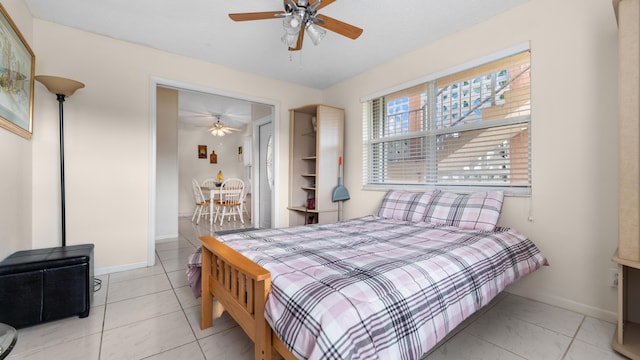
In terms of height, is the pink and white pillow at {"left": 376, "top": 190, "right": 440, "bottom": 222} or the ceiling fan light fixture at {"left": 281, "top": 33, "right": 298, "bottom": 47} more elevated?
the ceiling fan light fixture at {"left": 281, "top": 33, "right": 298, "bottom": 47}

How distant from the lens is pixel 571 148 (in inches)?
76.7

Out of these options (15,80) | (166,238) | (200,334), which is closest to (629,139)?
(200,334)

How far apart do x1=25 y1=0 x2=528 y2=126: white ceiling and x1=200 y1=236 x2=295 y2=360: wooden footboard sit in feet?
6.51

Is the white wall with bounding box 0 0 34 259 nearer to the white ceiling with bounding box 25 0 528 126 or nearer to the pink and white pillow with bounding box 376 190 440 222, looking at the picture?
the white ceiling with bounding box 25 0 528 126

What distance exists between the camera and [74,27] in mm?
2551

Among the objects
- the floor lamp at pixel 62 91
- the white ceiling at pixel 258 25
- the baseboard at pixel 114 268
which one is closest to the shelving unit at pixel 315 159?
the white ceiling at pixel 258 25

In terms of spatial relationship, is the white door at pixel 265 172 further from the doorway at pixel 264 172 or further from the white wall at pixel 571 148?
the white wall at pixel 571 148

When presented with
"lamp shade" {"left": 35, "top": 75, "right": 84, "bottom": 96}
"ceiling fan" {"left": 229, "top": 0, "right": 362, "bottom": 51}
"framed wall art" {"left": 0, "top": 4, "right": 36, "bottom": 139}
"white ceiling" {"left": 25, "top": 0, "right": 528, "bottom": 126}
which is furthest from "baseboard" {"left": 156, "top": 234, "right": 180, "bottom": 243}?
"ceiling fan" {"left": 229, "top": 0, "right": 362, "bottom": 51}

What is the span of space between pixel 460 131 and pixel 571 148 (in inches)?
32.8

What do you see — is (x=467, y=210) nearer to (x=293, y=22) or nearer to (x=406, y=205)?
(x=406, y=205)

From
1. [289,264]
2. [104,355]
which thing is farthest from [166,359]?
[289,264]

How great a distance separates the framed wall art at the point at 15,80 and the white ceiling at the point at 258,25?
0.52 m

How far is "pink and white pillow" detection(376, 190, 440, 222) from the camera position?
255 centimetres

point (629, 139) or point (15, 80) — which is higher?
point (15, 80)
